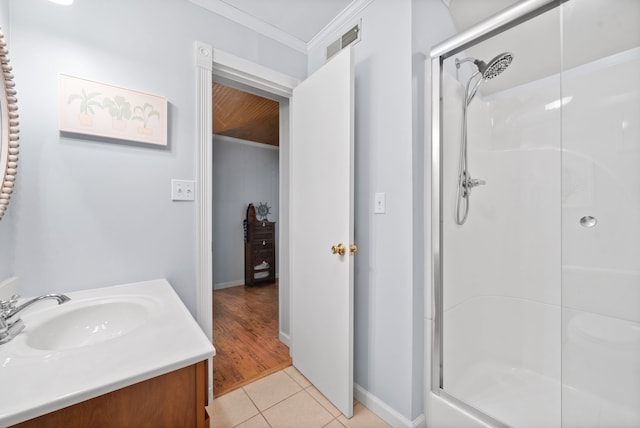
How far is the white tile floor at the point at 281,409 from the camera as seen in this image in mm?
1409

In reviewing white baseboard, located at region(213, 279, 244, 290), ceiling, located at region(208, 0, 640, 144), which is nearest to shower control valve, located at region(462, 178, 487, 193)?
ceiling, located at region(208, 0, 640, 144)

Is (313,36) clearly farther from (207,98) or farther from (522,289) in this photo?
(522,289)

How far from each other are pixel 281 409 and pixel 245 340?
96 cm

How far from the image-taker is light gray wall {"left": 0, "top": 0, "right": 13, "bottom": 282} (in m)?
Result: 1.06

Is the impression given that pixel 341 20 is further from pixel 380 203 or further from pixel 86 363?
pixel 86 363

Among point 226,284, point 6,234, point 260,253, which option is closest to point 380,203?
point 6,234

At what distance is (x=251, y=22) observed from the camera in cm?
174

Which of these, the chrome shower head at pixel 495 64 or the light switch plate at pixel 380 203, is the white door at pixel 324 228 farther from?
the chrome shower head at pixel 495 64

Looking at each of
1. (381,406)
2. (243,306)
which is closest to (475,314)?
(381,406)

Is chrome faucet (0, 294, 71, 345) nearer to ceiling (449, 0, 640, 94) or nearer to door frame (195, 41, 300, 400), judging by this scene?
door frame (195, 41, 300, 400)

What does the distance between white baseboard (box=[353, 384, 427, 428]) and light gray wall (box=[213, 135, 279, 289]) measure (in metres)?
3.03

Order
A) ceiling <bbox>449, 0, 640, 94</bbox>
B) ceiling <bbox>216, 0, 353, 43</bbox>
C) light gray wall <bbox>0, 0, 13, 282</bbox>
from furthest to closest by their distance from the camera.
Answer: ceiling <bbox>216, 0, 353, 43</bbox> < ceiling <bbox>449, 0, 640, 94</bbox> < light gray wall <bbox>0, 0, 13, 282</bbox>

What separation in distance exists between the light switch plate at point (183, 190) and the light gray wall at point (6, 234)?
608mm

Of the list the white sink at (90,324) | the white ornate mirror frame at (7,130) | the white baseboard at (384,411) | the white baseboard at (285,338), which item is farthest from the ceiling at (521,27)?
the white baseboard at (285,338)
